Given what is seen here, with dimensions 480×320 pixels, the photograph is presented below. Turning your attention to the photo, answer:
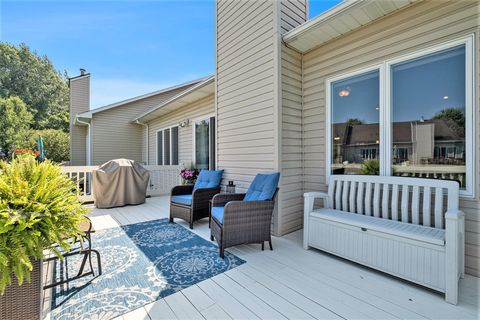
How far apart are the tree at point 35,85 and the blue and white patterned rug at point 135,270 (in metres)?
23.5

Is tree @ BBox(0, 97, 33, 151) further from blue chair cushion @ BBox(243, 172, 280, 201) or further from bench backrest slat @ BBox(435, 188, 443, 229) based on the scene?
bench backrest slat @ BBox(435, 188, 443, 229)

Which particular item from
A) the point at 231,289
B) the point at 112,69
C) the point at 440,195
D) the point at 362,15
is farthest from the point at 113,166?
the point at 112,69

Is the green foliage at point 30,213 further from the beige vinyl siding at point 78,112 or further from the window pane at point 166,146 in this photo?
the beige vinyl siding at point 78,112

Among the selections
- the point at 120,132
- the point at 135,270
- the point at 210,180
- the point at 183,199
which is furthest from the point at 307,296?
the point at 120,132

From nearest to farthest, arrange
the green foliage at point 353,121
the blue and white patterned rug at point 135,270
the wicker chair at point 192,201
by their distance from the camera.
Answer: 1. the blue and white patterned rug at point 135,270
2. the green foliage at point 353,121
3. the wicker chair at point 192,201

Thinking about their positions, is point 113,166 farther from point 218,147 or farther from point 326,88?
point 326,88

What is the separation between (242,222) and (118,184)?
4.01 m

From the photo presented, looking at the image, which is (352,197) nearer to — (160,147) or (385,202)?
(385,202)

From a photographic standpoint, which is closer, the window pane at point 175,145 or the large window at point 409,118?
the large window at point 409,118

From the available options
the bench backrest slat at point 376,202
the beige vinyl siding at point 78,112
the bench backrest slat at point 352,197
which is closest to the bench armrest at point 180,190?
the bench backrest slat at point 352,197

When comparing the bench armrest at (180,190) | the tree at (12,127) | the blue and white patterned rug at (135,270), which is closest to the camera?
the blue and white patterned rug at (135,270)

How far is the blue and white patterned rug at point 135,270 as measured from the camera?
1.90m

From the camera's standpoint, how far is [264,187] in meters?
3.24

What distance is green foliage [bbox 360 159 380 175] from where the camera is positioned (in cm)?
310
